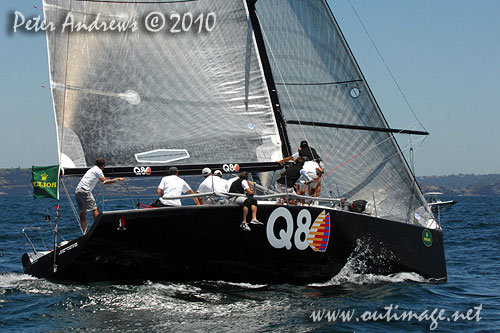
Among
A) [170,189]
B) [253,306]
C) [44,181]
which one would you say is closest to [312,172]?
[170,189]

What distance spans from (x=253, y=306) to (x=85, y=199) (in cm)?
308

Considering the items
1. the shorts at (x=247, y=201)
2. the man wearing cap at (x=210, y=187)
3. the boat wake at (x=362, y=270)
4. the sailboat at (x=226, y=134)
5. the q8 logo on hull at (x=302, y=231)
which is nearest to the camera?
the shorts at (x=247, y=201)

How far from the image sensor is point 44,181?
9.80 meters

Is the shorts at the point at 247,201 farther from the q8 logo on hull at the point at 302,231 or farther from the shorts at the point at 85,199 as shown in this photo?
the shorts at the point at 85,199

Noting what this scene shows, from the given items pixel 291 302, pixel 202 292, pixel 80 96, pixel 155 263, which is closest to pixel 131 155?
pixel 80 96

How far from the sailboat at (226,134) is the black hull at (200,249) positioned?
0.02 metres

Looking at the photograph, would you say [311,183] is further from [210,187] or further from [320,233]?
[210,187]

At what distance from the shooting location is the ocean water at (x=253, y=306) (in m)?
7.95

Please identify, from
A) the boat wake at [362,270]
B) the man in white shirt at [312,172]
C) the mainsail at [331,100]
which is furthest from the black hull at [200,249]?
the mainsail at [331,100]

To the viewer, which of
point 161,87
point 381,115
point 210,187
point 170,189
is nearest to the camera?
point 170,189

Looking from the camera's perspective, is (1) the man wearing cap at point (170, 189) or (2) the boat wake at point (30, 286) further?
(1) the man wearing cap at point (170, 189)

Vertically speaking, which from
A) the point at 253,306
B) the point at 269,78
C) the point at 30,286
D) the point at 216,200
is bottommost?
the point at 253,306

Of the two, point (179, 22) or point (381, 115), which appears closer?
point (179, 22)

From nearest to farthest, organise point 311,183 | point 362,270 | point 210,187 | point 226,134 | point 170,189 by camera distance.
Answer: point 170,189, point 210,187, point 362,270, point 226,134, point 311,183
